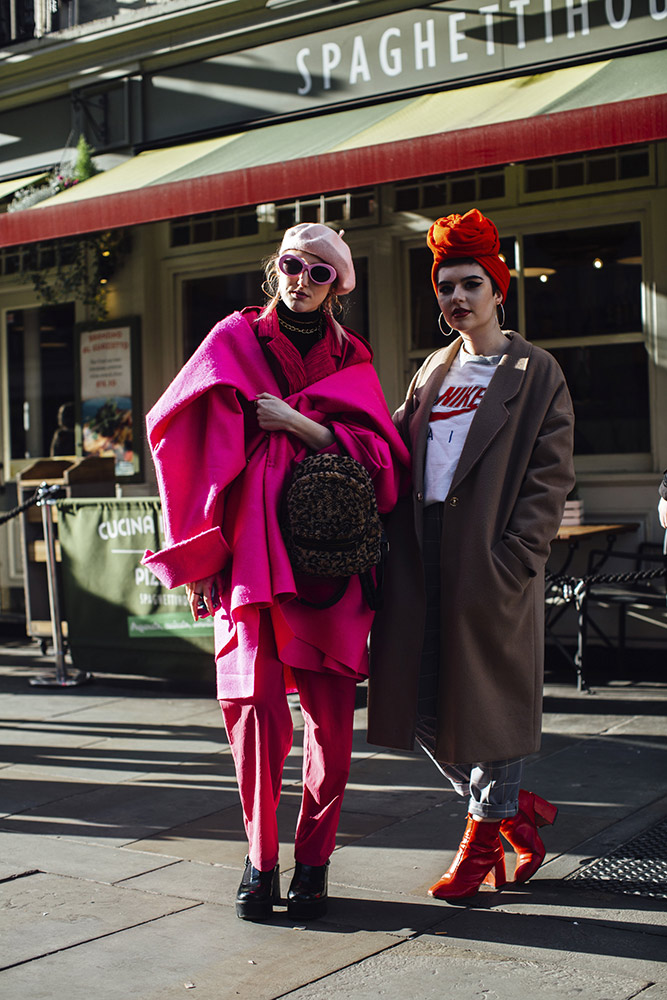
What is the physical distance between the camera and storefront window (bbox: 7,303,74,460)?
10.0m

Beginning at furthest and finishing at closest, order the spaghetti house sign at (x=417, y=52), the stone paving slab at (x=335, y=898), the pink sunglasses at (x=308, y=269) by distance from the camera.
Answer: the spaghetti house sign at (x=417, y=52) → the pink sunglasses at (x=308, y=269) → the stone paving slab at (x=335, y=898)

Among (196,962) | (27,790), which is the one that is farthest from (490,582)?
(27,790)

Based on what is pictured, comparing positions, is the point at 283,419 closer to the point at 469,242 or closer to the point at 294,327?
the point at 294,327

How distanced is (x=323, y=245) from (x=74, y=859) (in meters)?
2.24

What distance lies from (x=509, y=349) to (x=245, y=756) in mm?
1442

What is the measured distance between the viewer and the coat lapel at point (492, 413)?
3393 millimetres

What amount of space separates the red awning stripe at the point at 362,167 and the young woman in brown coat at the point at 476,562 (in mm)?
2403

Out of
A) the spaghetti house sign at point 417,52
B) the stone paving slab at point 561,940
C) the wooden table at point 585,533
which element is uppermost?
the spaghetti house sign at point 417,52

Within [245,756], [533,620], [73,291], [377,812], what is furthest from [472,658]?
[73,291]

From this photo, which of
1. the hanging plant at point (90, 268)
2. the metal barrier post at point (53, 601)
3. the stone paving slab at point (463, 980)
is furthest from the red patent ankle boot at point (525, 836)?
the hanging plant at point (90, 268)

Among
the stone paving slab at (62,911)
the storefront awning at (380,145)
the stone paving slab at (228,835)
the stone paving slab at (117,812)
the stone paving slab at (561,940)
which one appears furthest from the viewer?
the storefront awning at (380,145)

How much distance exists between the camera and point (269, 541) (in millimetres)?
3309

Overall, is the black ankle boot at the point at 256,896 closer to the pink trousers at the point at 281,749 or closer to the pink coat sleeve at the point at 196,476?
the pink trousers at the point at 281,749

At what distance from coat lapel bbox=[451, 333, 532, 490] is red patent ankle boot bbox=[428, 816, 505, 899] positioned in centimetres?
103
